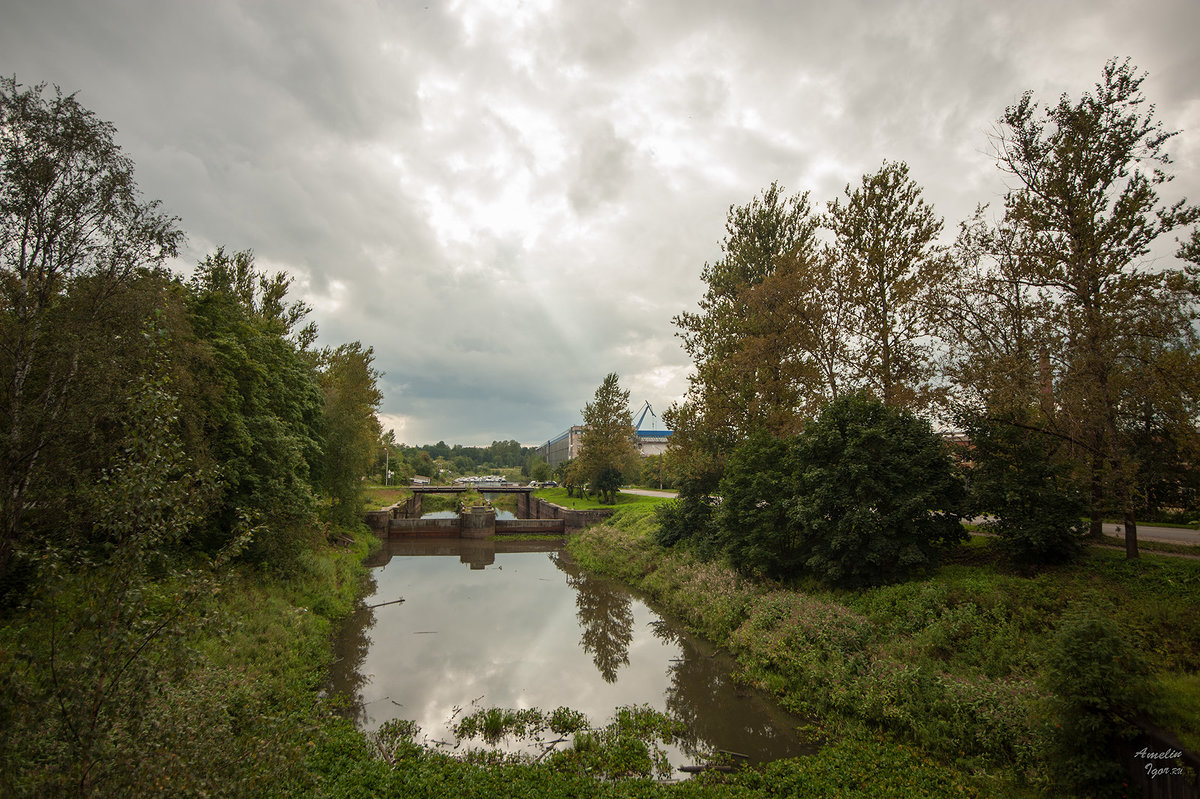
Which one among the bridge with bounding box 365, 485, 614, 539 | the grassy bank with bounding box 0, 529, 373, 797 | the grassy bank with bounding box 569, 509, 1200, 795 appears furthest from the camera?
the bridge with bounding box 365, 485, 614, 539

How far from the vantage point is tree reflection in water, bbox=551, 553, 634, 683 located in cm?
1428

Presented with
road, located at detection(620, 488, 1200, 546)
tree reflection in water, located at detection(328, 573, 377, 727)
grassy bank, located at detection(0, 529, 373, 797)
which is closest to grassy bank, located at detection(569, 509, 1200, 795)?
road, located at detection(620, 488, 1200, 546)

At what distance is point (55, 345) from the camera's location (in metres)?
8.12

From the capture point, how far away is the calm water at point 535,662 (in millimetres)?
10664

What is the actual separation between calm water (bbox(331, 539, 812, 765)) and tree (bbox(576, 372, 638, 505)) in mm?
19395

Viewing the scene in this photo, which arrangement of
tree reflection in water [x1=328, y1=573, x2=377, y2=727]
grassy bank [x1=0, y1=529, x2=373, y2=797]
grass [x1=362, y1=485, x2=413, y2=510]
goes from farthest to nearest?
grass [x1=362, y1=485, x2=413, y2=510], tree reflection in water [x1=328, y1=573, x2=377, y2=727], grassy bank [x1=0, y1=529, x2=373, y2=797]

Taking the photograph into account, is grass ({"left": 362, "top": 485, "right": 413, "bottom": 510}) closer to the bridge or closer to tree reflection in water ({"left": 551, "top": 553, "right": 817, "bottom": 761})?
the bridge

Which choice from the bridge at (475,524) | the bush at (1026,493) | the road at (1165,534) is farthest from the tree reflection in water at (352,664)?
the road at (1165,534)

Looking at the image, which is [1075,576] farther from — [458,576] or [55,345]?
[458,576]

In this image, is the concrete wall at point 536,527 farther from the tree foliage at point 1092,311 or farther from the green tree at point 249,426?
Answer: the tree foliage at point 1092,311

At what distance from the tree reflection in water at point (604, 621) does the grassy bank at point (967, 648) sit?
289 cm

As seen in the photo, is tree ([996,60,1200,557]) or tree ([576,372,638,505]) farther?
tree ([576,372,638,505])

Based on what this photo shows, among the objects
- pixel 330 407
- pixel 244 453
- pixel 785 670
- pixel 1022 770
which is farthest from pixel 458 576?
pixel 1022 770

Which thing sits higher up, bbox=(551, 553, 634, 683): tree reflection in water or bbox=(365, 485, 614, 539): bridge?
bbox=(365, 485, 614, 539): bridge
